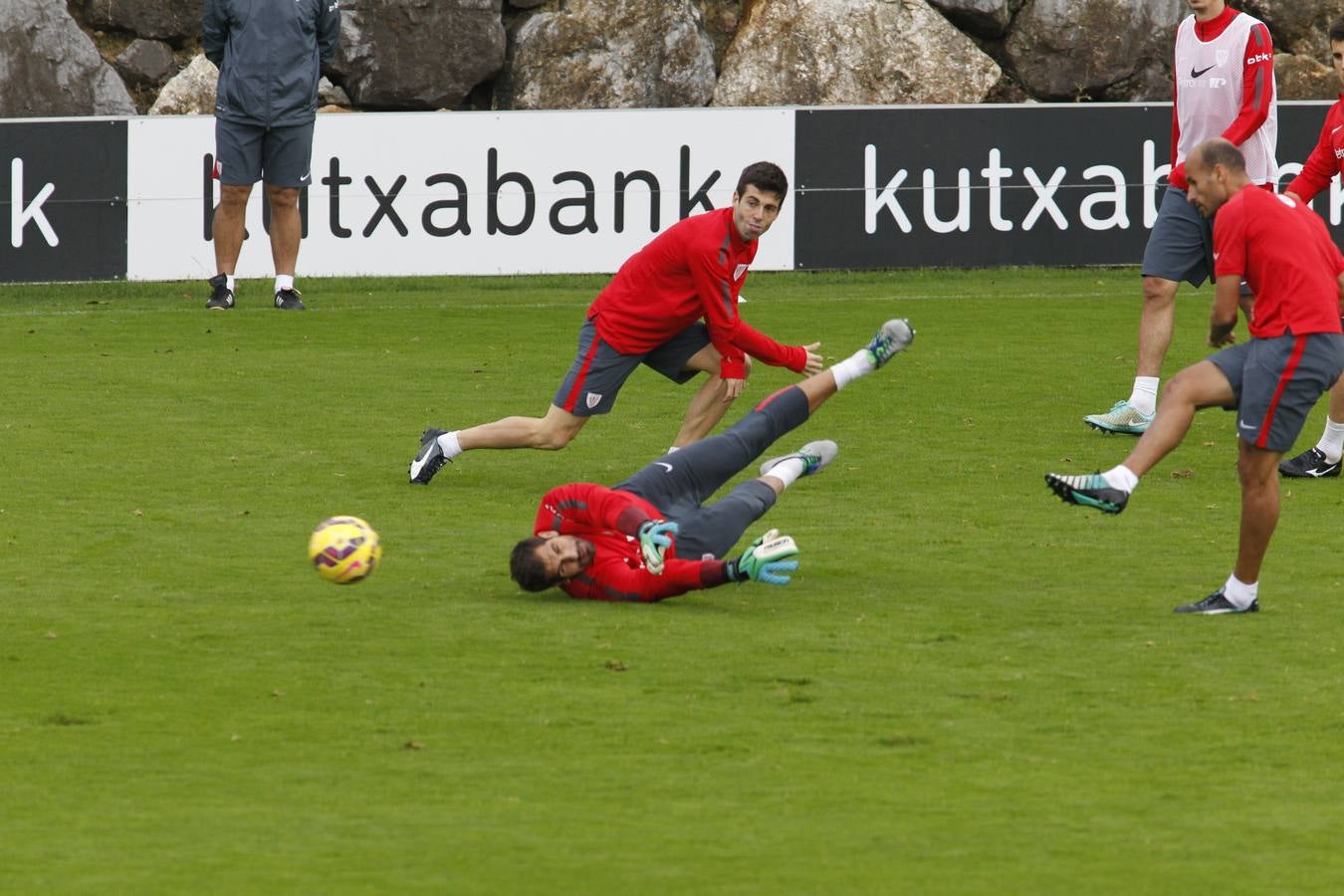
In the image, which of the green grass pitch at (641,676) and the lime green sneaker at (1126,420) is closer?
the green grass pitch at (641,676)

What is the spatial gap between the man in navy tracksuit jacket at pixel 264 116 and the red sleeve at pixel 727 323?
6.90 metres

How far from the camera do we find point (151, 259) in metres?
17.5

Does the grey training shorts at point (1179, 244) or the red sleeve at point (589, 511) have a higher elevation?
the grey training shorts at point (1179, 244)

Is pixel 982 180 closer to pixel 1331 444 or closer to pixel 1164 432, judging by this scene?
pixel 1331 444

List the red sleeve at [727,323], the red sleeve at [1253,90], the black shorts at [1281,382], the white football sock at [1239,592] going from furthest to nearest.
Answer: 1. the red sleeve at [1253,90]
2. the red sleeve at [727,323]
3. the white football sock at [1239,592]
4. the black shorts at [1281,382]

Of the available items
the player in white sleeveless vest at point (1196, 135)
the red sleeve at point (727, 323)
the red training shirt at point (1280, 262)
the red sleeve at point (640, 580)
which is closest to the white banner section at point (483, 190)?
the player in white sleeveless vest at point (1196, 135)

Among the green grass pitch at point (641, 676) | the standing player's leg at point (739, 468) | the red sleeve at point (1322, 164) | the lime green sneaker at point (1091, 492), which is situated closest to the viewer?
the green grass pitch at point (641, 676)

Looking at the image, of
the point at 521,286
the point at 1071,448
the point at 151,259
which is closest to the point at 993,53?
the point at 521,286

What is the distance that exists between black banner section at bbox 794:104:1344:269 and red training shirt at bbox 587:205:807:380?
318 inches

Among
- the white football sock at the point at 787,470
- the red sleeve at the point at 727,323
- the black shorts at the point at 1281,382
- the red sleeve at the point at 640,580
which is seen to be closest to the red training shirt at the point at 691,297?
the red sleeve at the point at 727,323

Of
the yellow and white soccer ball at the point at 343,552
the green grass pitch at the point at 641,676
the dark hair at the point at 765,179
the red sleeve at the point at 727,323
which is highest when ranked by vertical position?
the dark hair at the point at 765,179

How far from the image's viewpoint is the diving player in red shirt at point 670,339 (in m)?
9.77

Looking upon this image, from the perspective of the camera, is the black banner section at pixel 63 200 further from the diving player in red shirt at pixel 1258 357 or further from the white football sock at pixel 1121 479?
the white football sock at pixel 1121 479

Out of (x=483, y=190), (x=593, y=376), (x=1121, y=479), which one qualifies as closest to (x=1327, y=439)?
(x=593, y=376)
